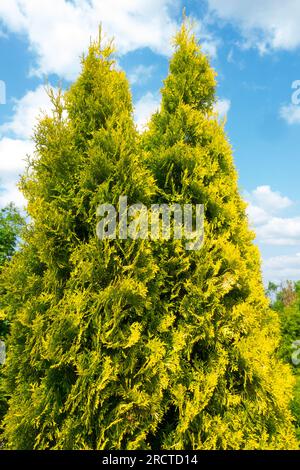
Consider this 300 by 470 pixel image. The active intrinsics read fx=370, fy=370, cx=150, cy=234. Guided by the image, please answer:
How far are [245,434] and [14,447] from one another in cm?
407

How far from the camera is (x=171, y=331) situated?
21.6 feet

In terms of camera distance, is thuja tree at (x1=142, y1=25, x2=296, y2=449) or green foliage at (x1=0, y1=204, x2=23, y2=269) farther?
green foliage at (x1=0, y1=204, x2=23, y2=269)

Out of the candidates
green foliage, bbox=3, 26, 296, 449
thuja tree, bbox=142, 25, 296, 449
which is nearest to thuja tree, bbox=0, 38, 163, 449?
green foliage, bbox=3, 26, 296, 449

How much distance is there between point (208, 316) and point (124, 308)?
5.10ft

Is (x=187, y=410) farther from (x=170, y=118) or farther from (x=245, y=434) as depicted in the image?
(x=170, y=118)

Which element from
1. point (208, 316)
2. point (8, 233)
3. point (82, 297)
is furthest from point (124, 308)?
point (8, 233)

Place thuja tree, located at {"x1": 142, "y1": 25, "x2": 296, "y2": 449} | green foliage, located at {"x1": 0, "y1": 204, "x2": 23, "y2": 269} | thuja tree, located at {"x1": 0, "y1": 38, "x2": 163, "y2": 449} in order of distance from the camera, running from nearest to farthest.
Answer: thuja tree, located at {"x1": 0, "y1": 38, "x2": 163, "y2": 449}, thuja tree, located at {"x1": 142, "y1": 25, "x2": 296, "y2": 449}, green foliage, located at {"x1": 0, "y1": 204, "x2": 23, "y2": 269}

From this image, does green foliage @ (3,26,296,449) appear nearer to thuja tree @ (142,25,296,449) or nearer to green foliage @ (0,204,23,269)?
thuja tree @ (142,25,296,449)

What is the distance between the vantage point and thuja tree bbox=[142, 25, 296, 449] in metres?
6.44

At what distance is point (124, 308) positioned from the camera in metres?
6.26

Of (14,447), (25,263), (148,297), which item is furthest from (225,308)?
(14,447)

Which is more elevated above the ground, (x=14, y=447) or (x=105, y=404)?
(x=105, y=404)

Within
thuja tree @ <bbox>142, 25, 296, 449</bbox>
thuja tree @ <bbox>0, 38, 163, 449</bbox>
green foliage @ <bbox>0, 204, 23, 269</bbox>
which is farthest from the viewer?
green foliage @ <bbox>0, 204, 23, 269</bbox>

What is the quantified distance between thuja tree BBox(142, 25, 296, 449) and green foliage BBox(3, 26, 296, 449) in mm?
28
